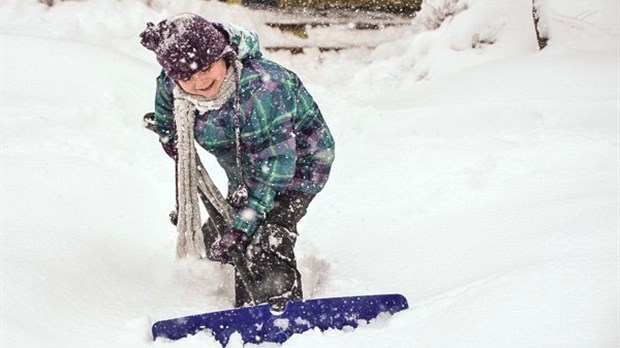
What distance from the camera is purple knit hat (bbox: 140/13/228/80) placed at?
7.30 ft

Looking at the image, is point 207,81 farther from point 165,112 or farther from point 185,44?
point 165,112

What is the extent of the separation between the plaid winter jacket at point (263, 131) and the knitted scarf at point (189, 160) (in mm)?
36

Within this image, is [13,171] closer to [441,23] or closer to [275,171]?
[275,171]

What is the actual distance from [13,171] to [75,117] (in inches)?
28.2

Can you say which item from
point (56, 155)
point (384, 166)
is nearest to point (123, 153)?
point (56, 155)

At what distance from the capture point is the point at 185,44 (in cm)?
222

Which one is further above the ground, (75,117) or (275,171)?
(275,171)

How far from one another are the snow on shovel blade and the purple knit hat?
2.75 ft

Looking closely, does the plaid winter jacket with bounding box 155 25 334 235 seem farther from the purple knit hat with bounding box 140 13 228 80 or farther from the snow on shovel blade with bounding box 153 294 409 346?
the snow on shovel blade with bounding box 153 294 409 346

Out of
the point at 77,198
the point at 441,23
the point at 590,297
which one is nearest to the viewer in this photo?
the point at 590,297

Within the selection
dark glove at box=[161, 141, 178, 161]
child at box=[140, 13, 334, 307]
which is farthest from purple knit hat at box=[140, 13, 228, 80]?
dark glove at box=[161, 141, 178, 161]

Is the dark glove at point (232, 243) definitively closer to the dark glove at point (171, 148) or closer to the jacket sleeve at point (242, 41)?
the dark glove at point (171, 148)

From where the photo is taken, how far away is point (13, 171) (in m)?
3.51

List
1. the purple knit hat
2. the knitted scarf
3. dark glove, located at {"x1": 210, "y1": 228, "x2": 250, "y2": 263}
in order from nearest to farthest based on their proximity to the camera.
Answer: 1. the purple knit hat
2. the knitted scarf
3. dark glove, located at {"x1": 210, "y1": 228, "x2": 250, "y2": 263}
